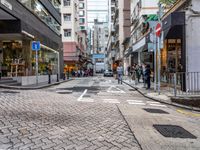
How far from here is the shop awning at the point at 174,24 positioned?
1484 cm

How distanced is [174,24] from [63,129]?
426 inches

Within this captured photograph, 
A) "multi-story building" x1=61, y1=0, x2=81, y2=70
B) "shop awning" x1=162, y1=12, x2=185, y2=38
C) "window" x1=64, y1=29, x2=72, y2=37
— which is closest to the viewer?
"shop awning" x1=162, y1=12, x2=185, y2=38

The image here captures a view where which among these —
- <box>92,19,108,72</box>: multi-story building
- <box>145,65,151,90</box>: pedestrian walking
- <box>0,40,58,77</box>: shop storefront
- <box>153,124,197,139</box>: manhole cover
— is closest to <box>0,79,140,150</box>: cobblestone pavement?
<box>153,124,197,139</box>: manhole cover

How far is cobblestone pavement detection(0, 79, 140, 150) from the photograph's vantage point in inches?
196

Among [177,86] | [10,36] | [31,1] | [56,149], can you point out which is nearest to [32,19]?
[31,1]

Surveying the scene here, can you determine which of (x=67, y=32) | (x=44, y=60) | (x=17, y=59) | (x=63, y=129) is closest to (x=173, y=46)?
(x=17, y=59)

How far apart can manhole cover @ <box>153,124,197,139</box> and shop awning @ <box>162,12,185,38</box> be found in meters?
9.19

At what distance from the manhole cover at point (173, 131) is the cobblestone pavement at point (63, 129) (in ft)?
2.62

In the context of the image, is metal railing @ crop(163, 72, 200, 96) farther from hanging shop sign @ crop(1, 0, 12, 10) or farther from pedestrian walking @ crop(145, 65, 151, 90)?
hanging shop sign @ crop(1, 0, 12, 10)

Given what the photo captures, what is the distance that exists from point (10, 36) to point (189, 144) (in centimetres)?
1825

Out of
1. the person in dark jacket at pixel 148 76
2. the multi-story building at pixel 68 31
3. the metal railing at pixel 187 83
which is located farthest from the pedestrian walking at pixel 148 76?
the multi-story building at pixel 68 31

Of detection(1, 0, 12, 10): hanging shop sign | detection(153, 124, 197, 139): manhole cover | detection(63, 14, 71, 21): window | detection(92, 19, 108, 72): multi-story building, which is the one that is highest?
detection(92, 19, 108, 72): multi-story building

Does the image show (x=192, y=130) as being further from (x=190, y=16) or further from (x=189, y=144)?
(x=190, y=16)

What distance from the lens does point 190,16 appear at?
14844 mm
